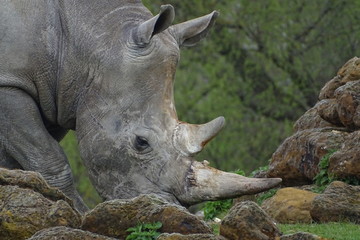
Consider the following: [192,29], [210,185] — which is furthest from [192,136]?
[192,29]

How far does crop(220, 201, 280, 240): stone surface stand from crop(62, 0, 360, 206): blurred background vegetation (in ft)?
62.9

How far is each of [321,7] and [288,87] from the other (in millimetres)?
1883

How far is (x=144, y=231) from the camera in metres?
8.59

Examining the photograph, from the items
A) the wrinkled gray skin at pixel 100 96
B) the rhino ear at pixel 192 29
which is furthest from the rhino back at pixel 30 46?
the rhino ear at pixel 192 29

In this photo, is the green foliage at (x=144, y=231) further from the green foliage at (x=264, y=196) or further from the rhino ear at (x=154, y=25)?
the green foliage at (x=264, y=196)

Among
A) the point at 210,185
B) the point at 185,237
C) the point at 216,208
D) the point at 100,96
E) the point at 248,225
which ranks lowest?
the point at 216,208

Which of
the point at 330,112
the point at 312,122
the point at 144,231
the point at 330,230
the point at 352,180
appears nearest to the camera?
the point at 144,231

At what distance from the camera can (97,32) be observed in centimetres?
1226

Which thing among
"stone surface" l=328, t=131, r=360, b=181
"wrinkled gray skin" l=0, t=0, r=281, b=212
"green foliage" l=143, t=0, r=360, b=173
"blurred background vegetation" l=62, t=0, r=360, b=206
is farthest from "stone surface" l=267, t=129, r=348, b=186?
"blurred background vegetation" l=62, t=0, r=360, b=206

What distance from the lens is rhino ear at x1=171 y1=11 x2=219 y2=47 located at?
40.7ft

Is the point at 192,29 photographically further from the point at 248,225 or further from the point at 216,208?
the point at 248,225

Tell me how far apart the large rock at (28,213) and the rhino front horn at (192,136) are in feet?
9.01

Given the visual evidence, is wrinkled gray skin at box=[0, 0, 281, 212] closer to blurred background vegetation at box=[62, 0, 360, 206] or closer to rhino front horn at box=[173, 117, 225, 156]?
rhino front horn at box=[173, 117, 225, 156]

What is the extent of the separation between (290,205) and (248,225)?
3023 millimetres
